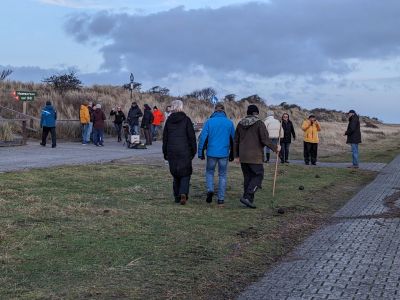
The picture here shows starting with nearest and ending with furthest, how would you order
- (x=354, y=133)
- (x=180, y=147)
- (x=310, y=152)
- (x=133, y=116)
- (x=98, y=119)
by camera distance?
(x=180, y=147) → (x=354, y=133) → (x=310, y=152) → (x=98, y=119) → (x=133, y=116)

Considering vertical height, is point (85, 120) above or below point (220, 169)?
above

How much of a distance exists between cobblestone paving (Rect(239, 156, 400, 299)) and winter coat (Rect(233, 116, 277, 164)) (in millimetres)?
1936

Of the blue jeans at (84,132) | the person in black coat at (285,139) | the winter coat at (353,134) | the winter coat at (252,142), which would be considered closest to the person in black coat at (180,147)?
the winter coat at (252,142)

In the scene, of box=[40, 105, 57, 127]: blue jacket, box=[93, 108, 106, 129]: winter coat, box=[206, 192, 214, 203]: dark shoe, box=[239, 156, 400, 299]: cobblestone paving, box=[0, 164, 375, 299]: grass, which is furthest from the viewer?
box=[93, 108, 106, 129]: winter coat

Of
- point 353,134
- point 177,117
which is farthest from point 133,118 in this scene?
point 177,117

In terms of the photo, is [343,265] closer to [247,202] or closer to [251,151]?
[247,202]

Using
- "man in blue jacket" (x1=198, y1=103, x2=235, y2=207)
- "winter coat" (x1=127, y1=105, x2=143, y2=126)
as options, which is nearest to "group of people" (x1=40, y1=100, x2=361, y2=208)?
"man in blue jacket" (x1=198, y1=103, x2=235, y2=207)

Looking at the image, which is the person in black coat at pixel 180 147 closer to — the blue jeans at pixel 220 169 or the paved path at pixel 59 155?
the blue jeans at pixel 220 169

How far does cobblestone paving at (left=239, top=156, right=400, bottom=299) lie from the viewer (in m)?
6.43

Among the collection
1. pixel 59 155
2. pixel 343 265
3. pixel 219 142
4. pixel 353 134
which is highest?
pixel 353 134

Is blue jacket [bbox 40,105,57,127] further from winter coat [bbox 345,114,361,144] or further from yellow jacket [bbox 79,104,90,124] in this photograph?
winter coat [bbox 345,114,361,144]

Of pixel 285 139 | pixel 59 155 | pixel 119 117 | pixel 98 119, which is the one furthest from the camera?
pixel 119 117

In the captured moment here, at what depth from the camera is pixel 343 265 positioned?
7.59 meters

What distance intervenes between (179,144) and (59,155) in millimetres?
10350
